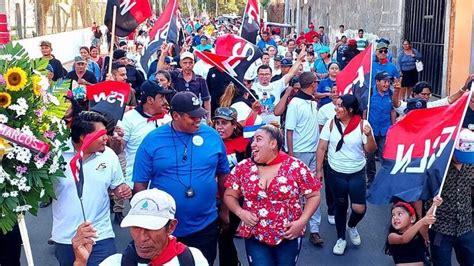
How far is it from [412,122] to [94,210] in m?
2.52

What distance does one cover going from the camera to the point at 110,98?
710 cm

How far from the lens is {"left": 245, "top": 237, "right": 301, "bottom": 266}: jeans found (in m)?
4.91

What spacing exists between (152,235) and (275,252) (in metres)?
2.05

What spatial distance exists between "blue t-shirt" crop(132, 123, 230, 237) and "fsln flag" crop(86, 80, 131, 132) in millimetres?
2073

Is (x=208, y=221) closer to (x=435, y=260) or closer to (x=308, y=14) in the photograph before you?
(x=435, y=260)

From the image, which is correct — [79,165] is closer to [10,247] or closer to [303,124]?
[10,247]

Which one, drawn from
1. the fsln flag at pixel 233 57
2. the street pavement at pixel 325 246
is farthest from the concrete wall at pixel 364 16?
the street pavement at pixel 325 246

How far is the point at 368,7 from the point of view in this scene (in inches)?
930

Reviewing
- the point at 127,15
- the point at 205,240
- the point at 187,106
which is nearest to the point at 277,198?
the point at 205,240

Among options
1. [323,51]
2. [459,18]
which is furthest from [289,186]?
[459,18]

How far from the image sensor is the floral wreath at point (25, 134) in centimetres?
404

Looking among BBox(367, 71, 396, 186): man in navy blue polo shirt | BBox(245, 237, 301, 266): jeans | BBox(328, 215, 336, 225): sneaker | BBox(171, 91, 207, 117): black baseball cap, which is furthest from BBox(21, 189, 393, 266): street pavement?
BBox(171, 91, 207, 117): black baseball cap

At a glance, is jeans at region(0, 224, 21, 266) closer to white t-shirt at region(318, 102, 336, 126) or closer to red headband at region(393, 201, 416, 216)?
red headband at region(393, 201, 416, 216)

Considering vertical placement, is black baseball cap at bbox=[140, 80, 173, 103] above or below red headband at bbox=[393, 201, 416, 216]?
above
